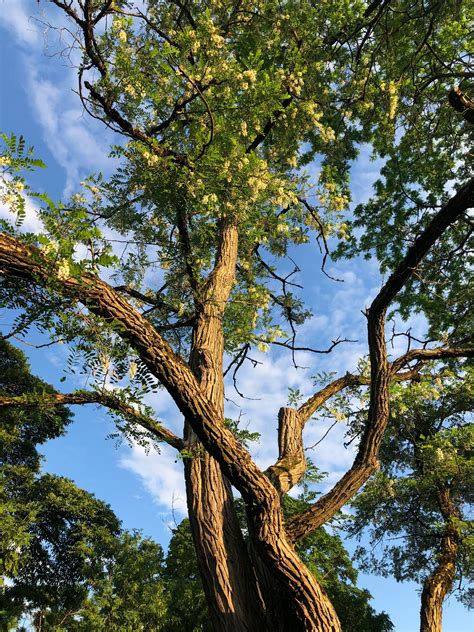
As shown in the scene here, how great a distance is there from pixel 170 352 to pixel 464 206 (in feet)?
9.45

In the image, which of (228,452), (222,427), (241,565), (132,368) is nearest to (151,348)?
(132,368)

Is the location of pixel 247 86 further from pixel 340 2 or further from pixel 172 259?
pixel 340 2

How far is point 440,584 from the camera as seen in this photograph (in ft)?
30.7

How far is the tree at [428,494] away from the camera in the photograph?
9.12 meters

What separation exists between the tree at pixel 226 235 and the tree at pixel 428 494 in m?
2.57

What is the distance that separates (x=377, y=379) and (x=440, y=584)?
23.1ft

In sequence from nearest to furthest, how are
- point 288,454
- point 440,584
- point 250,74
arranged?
point 288,454
point 250,74
point 440,584

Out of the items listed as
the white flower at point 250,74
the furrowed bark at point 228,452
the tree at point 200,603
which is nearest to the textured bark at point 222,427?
the furrowed bark at point 228,452

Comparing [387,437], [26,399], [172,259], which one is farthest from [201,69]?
[387,437]

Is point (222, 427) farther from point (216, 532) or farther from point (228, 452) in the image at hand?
point (216, 532)

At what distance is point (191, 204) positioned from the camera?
5.98 m

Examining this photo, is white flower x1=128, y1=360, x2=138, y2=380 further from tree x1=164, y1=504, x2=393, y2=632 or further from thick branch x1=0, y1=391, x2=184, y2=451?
tree x1=164, y1=504, x2=393, y2=632

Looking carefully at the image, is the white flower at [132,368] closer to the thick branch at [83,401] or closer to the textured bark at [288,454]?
the thick branch at [83,401]

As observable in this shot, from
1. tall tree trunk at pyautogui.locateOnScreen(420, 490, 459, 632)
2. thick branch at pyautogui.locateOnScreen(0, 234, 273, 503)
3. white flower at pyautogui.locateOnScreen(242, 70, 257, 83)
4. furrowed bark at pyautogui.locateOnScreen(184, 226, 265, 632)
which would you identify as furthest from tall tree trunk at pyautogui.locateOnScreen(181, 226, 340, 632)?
tall tree trunk at pyautogui.locateOnScreen(420, 490, 459, 632)
